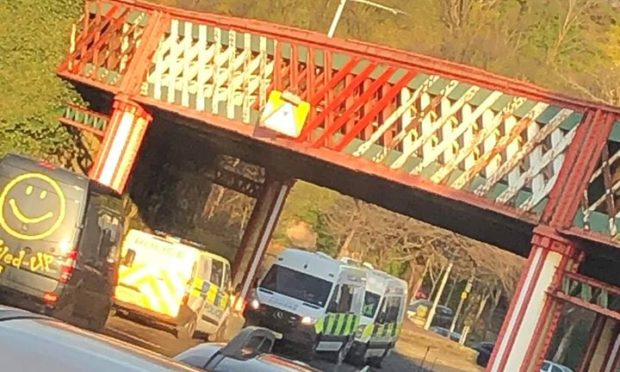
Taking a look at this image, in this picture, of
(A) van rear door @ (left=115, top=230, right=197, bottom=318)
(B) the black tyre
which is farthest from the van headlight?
(A) van rear door @ (left=115, top=230, right=197, bottom=318)

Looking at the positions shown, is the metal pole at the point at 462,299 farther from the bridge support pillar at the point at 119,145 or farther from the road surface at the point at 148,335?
the bridge support pillar at the point at 119,145

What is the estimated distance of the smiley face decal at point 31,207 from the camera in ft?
53.5

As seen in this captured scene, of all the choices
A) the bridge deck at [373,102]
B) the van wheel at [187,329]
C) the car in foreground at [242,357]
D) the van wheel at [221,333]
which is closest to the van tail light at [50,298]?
the bridge deck at [373,102]

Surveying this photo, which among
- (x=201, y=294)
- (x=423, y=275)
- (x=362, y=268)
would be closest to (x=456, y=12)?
(x=423, y=275)

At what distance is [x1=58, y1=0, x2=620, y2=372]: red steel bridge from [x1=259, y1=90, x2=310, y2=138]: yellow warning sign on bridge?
255 mm

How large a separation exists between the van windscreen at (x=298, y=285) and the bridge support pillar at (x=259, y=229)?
1.22 metres

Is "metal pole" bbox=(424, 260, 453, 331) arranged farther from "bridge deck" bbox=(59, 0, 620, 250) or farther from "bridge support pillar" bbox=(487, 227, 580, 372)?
"bridge support pillar" bbox=(487, 227, 580, 372)

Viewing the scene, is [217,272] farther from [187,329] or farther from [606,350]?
[606,350]

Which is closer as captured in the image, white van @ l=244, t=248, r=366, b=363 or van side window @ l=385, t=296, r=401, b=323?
white van @ l=244, t=248, r=366, b=363

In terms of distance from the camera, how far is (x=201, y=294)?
2566cm

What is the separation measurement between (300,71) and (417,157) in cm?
263

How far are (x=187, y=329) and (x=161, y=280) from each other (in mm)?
1047

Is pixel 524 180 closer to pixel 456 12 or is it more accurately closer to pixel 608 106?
pixel 608 106

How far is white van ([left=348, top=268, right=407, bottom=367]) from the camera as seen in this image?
3431 cm
